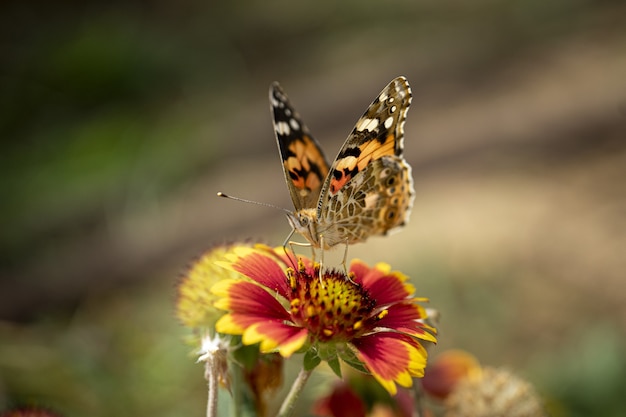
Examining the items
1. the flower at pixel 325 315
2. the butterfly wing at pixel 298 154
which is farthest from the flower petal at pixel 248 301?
the butterfly wing at pixel 298 154

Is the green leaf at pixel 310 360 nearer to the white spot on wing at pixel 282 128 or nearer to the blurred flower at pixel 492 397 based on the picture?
the blurred flower at pixel 492 397

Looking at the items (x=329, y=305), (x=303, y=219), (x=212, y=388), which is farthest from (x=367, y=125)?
(x=212, y=388)

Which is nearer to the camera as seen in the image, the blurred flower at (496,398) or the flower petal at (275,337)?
the flower petal at (275,337)

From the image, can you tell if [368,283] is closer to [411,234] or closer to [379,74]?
[411,234]

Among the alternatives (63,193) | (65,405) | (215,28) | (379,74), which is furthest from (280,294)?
(215,28)

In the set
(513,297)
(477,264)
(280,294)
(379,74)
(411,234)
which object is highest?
(379,74)

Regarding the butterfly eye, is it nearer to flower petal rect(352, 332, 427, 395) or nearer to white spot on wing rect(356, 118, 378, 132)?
white spot on wing rect(356, 118, 378, 132)
